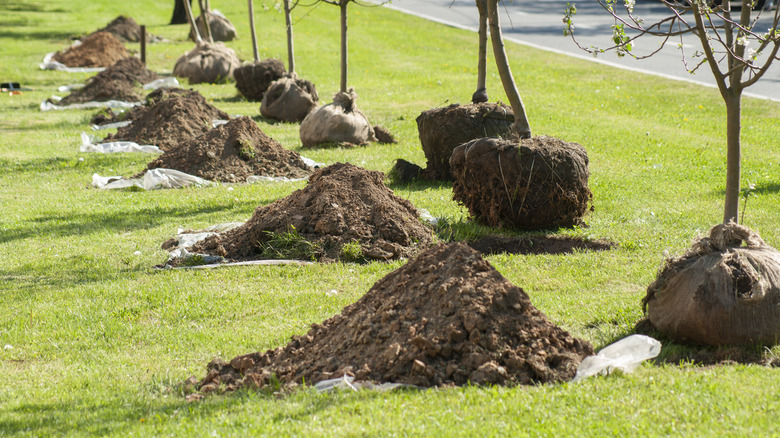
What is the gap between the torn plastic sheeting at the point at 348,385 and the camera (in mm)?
4465

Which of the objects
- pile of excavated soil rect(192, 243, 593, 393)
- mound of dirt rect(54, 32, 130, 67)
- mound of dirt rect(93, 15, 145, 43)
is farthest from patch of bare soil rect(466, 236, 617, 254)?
mound of dirt rect(93, 15, 145, 43)

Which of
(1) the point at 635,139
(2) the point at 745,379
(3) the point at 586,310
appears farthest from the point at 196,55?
(2) the point at 745,379

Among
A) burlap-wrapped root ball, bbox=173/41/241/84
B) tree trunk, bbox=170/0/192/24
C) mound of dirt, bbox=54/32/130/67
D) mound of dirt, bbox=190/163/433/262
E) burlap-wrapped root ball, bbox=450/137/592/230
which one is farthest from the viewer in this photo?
tree trunk, bbox=170/0/192/24

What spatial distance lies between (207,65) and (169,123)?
7.24m

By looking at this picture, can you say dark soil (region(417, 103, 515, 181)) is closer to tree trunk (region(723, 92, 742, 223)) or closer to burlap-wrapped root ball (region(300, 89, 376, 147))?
burlap-wrapped root ball (region(300, 89, 376, 147))

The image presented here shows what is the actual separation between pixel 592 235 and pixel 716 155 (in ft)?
14.7

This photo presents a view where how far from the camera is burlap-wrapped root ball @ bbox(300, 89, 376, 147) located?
1284 cm

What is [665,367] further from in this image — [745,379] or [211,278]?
[211,278]

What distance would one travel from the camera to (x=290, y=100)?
A: 50.1 feet

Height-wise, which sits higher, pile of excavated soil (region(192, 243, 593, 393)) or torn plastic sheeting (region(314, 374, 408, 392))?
pile of excavated soil (region(192, 243, 593, 393))

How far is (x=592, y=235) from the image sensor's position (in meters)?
7.88

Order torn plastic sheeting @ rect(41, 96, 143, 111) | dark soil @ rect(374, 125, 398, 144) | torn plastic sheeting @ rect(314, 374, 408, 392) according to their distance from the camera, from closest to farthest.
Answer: torn plastic sheeting @ rect(314, 374, 408, 392) → dark soil @ rect(374, 125, 398, 144) → torn plastic sheeting @ rect(41, 96, 143, 111)

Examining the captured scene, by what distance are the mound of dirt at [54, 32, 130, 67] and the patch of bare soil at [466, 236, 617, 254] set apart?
714 inches

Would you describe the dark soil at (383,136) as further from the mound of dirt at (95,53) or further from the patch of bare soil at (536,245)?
the mound of dirt at (95,53)
